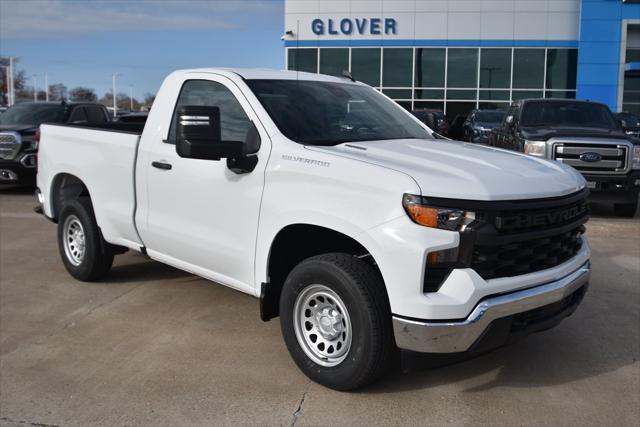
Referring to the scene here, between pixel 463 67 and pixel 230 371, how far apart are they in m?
30.6

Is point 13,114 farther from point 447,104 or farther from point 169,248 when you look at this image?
point 447,104

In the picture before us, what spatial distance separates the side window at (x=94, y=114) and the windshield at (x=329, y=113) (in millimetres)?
10020

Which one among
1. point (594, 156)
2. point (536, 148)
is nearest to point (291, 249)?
point (536, 148)

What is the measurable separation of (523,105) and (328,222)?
901 centimetres

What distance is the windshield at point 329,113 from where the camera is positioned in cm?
449

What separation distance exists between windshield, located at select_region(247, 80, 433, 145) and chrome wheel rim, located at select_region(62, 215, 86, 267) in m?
2.62

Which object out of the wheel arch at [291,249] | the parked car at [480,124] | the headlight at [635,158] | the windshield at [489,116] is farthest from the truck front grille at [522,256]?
the windshield at [489,116]

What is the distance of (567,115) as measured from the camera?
11.6m

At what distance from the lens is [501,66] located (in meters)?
32.7

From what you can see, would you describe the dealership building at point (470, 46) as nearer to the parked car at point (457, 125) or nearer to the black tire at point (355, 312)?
the parked car at point (457, 125)

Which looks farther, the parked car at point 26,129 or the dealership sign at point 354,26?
the dealership sign at point 354,26

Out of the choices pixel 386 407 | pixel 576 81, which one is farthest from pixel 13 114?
pixel 576 81

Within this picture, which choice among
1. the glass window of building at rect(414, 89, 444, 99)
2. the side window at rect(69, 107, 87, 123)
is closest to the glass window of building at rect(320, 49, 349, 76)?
the glass window of building at rect(414, 89, 444, 99)

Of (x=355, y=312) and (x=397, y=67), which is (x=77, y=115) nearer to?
(x=355, y=312)
